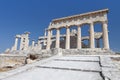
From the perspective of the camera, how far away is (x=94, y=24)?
2773cm

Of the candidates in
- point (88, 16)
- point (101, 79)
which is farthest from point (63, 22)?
point (101, 79)

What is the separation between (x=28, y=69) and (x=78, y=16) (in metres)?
24.7

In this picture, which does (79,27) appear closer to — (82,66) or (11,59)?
(11,59)

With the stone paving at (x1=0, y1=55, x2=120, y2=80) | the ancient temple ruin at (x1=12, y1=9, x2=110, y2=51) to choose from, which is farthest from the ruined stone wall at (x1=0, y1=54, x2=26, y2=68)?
the ancient temple ruin at (x1=12, y1=9, x2=110, y2=51)

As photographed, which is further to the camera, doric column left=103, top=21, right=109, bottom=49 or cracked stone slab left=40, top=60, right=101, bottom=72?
doric column left=103, top=21, right=109, bottom=49

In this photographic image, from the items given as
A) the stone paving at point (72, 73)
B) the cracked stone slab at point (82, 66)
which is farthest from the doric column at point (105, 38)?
the stone paving at point (72, 73)

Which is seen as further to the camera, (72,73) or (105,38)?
(105,38)

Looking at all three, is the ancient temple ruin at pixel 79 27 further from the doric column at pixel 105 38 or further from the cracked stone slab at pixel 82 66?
the cracked stone slab at pixel 82 66

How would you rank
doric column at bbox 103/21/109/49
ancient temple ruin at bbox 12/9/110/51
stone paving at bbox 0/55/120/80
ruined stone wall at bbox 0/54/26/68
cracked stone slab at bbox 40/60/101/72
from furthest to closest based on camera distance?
ancient temple ruin at bbox 12/9/110/51 → doric column at bbox 103/21/109/49 → ruined stone wall at bbox 0/54/26/68 → cracked stone slab at bbox 40/60/101/72 → stone paving at bbox 0/55/120/80

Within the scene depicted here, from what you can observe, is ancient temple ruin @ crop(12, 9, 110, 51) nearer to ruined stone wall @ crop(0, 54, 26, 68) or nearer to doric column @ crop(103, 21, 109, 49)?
doric column @ crop(103, 21, 109, 49)

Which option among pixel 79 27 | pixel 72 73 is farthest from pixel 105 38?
pixel 72 73

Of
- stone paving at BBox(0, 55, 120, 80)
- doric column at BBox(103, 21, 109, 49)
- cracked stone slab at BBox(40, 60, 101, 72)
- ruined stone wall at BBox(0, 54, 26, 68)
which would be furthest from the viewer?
doric column at BBox(103, 21, 109, 49)

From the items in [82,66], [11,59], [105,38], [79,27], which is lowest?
[11,59]

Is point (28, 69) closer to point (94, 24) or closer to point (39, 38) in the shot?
point (94, 24)
